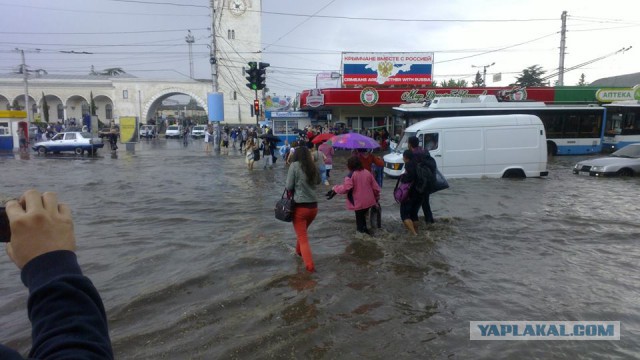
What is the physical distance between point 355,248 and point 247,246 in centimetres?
184

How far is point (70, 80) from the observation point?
62.4m

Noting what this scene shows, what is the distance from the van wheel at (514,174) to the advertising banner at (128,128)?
29267 millimetres

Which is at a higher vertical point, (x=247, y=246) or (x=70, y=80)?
(x=70, y=80)

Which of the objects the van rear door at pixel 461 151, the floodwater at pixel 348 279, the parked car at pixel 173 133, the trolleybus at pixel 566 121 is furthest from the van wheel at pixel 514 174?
the parked car at pixel 173 133

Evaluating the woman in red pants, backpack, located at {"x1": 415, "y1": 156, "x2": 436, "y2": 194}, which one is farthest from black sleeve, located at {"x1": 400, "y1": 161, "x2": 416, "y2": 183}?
the woman in red pants

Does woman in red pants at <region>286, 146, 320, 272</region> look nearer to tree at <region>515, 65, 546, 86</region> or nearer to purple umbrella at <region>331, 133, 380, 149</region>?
purple umbrella at <region>331, 133, 380, 149</region>

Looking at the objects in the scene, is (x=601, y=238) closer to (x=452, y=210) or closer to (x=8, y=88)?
(x=452, y=210)

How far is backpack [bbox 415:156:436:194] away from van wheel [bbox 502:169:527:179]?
338 inches

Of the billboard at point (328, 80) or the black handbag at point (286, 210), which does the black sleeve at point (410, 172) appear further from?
the billboard at point (328, 80)

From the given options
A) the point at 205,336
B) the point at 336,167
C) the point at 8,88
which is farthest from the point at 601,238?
the point at 8,88

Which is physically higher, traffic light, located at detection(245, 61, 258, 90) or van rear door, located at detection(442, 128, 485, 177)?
traffic light, located at detection(245, 61, 258, 90)

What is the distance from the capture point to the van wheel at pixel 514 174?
15.6m

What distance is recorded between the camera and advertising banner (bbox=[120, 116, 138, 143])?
35.6 meters

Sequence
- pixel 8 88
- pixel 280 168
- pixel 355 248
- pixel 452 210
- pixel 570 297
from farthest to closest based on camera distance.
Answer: pixel 8 88, pixel 280 168, pixel 452 210, pixel 355 248, pixel 570 297
